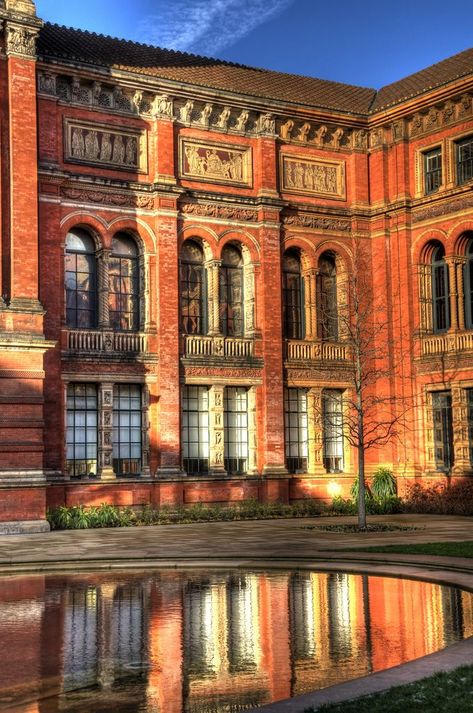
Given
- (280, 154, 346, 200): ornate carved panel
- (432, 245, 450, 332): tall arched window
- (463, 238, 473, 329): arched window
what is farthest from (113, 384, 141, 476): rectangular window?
(463, 238, 473, 329): arched window

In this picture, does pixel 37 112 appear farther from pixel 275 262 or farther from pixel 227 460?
pixel 227 460

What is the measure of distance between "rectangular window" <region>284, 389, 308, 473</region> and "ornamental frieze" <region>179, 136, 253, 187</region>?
22.9 feet

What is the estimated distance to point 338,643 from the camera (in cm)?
1008

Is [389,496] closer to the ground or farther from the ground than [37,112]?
closer to the ground

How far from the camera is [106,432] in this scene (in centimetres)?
2841

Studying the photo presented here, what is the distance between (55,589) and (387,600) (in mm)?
4899

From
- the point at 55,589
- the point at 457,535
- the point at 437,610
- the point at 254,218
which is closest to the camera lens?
the point at 437,610

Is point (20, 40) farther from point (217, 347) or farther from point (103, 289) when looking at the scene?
point (217, 347)

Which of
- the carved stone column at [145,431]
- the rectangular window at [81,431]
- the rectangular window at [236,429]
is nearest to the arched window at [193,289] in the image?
the rectangular window at [236,429]

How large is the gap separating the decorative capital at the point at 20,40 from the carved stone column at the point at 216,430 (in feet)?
36.1

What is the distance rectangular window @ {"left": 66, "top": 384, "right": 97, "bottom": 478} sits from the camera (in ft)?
92.0

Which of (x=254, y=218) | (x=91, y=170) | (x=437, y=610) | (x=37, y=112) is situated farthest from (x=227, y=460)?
(x=437, y=610)

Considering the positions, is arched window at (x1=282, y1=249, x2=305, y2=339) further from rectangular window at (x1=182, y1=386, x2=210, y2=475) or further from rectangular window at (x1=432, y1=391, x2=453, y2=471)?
rectangular window at (x1=432, y1=391, x2=453, y2=471)

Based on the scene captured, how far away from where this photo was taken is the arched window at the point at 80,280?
28.8m
